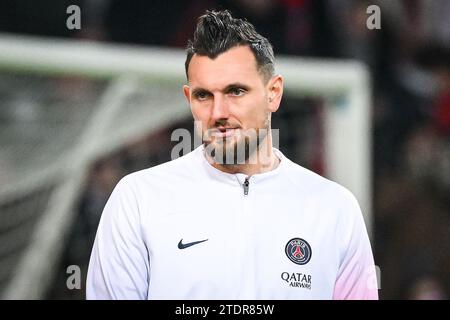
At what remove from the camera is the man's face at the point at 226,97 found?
6.35 feet

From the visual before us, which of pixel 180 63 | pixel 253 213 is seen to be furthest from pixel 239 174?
pixel 180 63

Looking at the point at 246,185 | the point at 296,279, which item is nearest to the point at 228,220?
the point at 246,185

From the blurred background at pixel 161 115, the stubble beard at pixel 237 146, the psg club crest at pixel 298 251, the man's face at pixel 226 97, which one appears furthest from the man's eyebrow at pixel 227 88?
the blurred background at pixel 161 115

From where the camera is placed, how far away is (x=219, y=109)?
76.0 inches

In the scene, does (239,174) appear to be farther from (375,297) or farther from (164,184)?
(375,297)

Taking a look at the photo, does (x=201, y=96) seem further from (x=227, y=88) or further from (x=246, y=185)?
(x=246, y=185)

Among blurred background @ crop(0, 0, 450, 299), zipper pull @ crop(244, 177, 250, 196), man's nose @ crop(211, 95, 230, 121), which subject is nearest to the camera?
man's nose @ crop(211, 95, 230, 121)

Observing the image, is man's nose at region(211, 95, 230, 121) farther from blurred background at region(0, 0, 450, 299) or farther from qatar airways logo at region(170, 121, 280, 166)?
blurred background at region(0, 0, 450, 299)

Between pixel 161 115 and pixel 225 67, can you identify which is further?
pixel 161 115

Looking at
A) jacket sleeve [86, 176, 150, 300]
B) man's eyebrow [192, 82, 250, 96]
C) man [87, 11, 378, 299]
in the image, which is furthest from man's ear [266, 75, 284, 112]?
jacket sleeve [86, 176, 150, 300]

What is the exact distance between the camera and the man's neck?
6.81 ft

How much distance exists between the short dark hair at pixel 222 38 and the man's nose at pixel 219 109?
0.10 meters

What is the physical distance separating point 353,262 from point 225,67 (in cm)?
57

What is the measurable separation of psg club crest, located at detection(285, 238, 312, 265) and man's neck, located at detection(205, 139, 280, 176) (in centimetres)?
21
